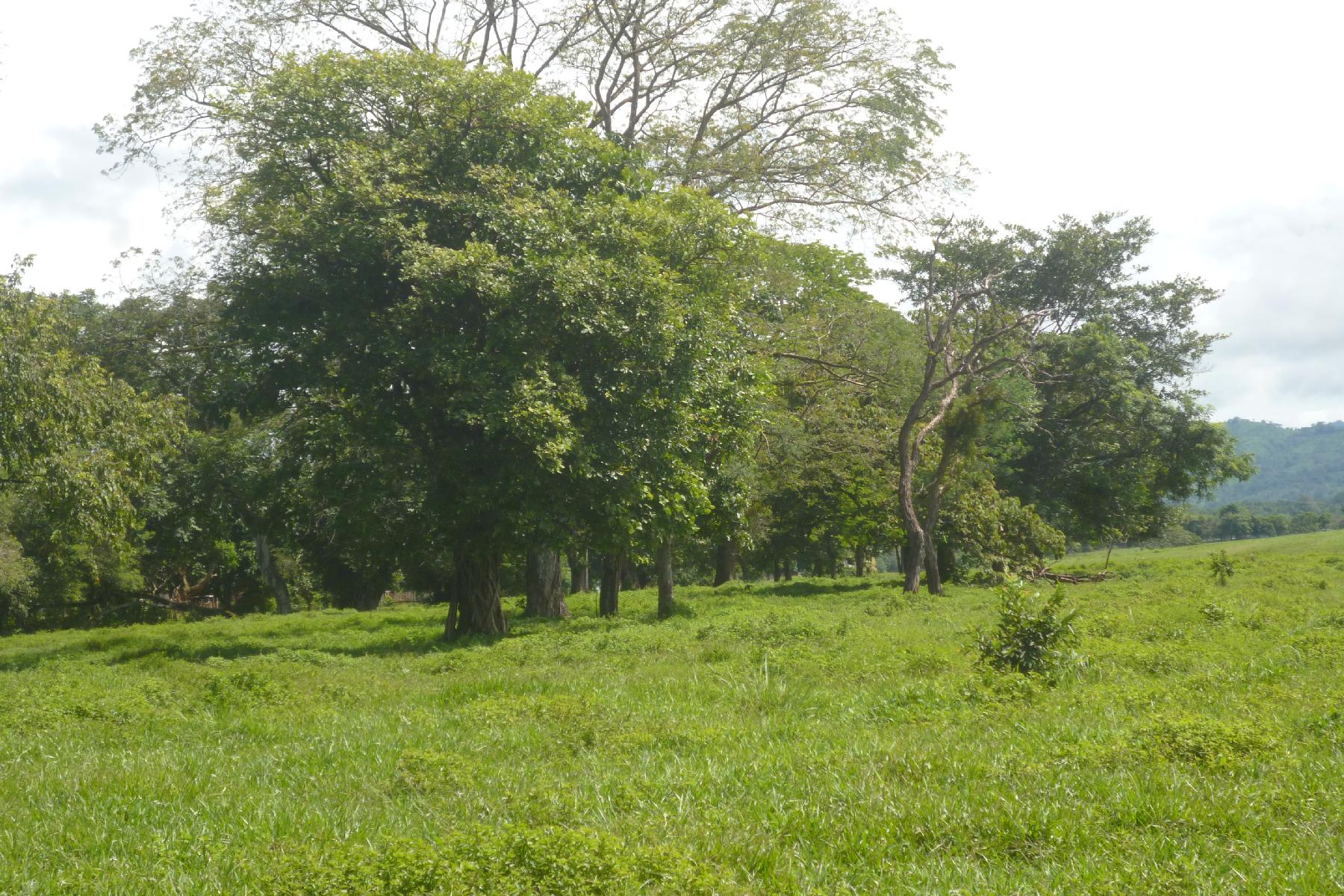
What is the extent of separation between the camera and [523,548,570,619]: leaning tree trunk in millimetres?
25672

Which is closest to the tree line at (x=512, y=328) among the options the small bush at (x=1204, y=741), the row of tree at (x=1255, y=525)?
the small bush at (x=1204, y=741)

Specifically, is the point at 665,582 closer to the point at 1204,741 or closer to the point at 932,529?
the point at 932,529

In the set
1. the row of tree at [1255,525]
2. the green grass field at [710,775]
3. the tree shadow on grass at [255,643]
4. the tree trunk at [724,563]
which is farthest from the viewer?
the row of tree at [1255,525]

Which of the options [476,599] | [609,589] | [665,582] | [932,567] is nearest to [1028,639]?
[476,599]

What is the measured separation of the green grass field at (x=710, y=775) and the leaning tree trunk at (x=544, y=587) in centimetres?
1131

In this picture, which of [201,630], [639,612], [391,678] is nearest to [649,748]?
[391,678]

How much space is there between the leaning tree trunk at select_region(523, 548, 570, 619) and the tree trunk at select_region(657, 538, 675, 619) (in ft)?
8.18

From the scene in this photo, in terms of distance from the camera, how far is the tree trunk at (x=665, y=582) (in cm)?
2489

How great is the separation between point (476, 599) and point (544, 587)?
4.93m

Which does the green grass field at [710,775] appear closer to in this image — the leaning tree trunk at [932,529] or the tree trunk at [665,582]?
the tree trunk at [665,582]

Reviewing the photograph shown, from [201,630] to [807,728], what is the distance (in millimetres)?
22638

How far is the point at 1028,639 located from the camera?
37.0 feet

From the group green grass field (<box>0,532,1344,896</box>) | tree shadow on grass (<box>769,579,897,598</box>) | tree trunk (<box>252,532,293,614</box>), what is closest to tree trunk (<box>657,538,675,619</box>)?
tree shadow on grass (<box>769,579,897,598</box>)

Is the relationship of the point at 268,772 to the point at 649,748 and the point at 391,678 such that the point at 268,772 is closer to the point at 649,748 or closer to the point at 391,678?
the point at 649,748
